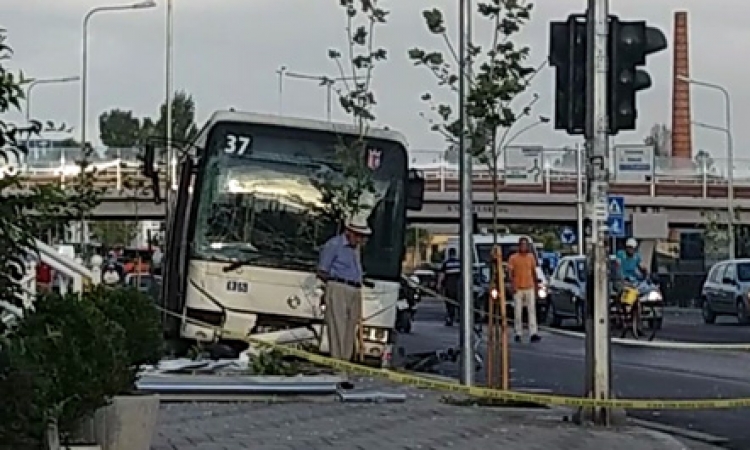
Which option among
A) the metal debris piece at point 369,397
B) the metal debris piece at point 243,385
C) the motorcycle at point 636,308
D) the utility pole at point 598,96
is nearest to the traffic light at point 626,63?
the utility pole at point 598,96

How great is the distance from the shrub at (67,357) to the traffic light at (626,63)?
652 centimetres

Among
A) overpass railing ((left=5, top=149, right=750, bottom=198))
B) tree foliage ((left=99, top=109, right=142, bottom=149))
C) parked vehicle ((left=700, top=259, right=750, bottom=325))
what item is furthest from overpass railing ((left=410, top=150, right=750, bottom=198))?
tree foliage ((left=99, top=109, right=142, bottom=149))

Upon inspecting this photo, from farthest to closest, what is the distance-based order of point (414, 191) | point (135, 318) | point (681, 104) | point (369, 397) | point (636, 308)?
point (681, 104)
point (636, 308)
point (414, 191)
point (369, 397)
point (135, 318)

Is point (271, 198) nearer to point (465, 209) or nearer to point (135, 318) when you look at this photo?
point (465, 209)

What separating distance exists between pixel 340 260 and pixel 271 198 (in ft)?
5.57

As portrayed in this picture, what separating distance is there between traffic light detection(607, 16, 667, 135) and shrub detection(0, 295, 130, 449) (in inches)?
257

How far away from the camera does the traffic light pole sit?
1517cm

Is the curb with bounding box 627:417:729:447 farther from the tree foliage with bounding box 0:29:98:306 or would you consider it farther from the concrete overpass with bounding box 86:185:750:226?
the concrete overpass with bounding box 86:185:750:226

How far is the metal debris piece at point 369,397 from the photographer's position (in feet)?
57.1

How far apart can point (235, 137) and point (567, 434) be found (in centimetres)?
816

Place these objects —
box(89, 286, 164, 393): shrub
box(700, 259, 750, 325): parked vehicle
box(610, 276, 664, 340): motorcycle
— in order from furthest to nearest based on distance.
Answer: box(700, 259, 750, 325): parked vehicle < box(610, 276, 664, 340): motorcycle < box(89, 286, 164, 393): shrub

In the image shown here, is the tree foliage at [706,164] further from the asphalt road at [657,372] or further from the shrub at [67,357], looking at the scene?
the shrub at [67,357]

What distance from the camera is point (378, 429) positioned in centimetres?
1473

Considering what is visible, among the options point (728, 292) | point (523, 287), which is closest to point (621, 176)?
point (728, 292)
